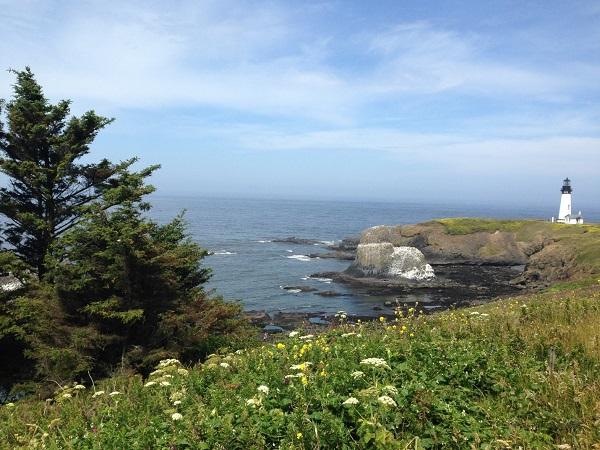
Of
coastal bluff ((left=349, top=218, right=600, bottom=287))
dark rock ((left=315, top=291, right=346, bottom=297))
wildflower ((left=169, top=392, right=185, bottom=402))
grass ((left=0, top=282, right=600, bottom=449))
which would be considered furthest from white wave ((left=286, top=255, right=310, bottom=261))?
wildflower ((left=169, top=392, right=185, bottom=402))

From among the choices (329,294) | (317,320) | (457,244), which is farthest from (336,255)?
(317,320)

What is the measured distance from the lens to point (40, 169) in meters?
16.5

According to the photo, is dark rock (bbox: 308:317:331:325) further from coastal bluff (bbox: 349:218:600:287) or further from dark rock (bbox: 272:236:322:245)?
dark rock (bbox: 272:236:322:245)

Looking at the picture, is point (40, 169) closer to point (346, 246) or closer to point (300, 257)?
point (300, 257)

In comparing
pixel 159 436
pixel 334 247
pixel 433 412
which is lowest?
pixel 334 247

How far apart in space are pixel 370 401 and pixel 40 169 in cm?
1637

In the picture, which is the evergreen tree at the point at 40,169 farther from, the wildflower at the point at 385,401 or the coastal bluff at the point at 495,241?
the coastal bluff at the point at 495,241

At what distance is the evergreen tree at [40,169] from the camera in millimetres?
16688

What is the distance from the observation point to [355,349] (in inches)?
232

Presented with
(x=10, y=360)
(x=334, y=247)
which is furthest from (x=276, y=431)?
(x=334, y=247)

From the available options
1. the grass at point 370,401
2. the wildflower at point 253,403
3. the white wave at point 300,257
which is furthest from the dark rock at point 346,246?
the wildflower at point 253,403

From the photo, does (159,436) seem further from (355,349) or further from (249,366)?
(355,349)

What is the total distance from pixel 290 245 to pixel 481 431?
7776 centimetres

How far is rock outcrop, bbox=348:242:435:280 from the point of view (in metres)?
53.6
